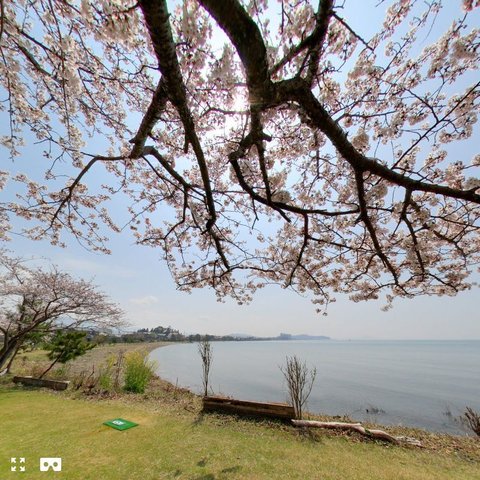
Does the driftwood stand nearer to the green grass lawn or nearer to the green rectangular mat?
the green grass lawn

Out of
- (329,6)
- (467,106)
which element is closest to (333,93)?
(329,6)

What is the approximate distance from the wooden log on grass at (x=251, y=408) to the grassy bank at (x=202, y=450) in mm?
302

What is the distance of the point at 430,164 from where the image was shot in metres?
3.95

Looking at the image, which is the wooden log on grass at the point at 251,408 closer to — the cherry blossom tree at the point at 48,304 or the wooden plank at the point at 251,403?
the wooden plank at the point at 251,403

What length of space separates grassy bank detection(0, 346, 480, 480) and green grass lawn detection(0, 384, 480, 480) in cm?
1

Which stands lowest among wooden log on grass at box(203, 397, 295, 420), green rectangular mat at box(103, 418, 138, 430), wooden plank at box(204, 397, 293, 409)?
green rectangular mat at box(103, 418, 138, 430)

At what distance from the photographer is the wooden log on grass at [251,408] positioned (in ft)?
18.7

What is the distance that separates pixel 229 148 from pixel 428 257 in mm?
4596

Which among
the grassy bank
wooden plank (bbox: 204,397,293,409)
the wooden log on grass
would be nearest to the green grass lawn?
the grassy bank

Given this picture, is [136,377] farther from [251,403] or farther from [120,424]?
[251,403]

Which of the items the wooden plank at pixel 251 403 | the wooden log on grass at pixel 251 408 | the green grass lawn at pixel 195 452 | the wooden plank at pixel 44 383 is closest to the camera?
the green grass lawn at pixel 195 452

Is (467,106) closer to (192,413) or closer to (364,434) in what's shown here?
(364,434)

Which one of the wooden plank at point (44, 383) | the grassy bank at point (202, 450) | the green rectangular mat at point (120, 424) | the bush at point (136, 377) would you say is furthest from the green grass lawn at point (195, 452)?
the bush at point (136, 377)

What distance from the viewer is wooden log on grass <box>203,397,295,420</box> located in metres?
5.69
